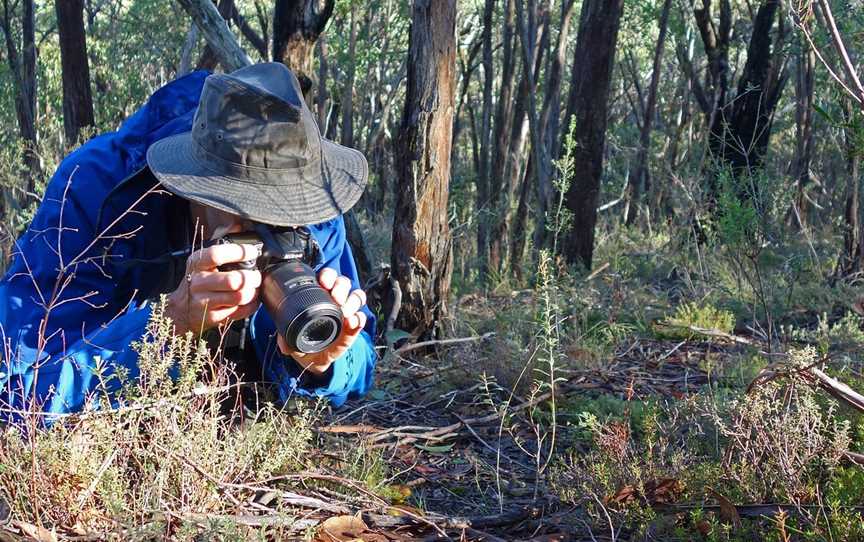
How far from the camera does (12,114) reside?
18156 mm

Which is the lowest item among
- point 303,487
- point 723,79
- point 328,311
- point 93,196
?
point 303,487

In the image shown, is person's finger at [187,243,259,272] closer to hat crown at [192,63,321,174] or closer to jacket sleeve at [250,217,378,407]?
hat crown at [192,63,321,174]

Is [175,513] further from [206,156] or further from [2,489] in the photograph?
[206,156]

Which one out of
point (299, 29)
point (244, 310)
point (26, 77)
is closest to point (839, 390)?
point (244, 310)

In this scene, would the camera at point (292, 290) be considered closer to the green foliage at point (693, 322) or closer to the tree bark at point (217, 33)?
the tree bark at point (217, 33)

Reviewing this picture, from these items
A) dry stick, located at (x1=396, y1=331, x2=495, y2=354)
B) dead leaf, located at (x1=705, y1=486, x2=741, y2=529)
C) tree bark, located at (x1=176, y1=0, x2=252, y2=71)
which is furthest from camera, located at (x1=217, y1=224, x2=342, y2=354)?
tree bark, located at (x1=176, y1=0, x2=252, y2=71)

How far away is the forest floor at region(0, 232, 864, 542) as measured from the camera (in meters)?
2.15

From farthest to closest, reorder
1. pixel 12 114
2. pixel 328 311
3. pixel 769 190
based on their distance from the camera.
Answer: pixel 12 114
pixel 769 190
pixel 328 311

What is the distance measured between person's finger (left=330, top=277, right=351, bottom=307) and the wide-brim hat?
0.18 m

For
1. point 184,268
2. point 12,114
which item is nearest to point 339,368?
point 184,268

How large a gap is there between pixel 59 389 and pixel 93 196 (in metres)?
0.58

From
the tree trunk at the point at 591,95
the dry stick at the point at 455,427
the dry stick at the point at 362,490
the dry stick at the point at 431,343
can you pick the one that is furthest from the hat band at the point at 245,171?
the tree trunk at the point at 591,95

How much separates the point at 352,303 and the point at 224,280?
1.20 ft

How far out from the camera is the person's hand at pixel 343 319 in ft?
7.98
